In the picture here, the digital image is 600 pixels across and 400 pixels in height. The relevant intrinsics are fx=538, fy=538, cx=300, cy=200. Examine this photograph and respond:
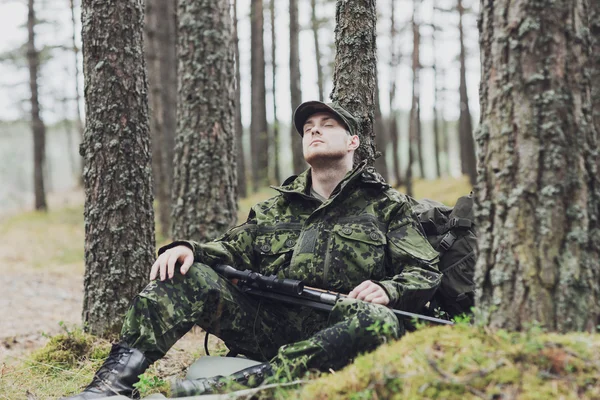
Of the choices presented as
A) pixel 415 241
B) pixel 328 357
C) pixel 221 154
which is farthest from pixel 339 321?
pixel 221 154

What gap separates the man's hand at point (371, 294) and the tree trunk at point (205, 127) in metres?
3.38

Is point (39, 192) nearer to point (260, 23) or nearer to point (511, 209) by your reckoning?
point (260, 23)

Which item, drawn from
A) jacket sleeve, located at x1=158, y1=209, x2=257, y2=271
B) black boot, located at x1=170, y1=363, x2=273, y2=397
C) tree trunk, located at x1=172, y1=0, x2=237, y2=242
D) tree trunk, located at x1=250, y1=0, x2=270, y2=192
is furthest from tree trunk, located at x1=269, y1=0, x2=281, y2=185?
black boot, located at x1=170, y1=363, x2=273, y2=397

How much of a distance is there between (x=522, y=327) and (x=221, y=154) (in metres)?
4.71

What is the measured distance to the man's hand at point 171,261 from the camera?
3.53 meters

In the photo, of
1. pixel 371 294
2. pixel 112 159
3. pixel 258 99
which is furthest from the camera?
pixel 258 99

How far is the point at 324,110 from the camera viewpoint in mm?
4195

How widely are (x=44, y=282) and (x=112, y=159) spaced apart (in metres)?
6.28

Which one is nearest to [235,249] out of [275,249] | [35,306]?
[275,249]

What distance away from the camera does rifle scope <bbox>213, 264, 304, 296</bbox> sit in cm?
357

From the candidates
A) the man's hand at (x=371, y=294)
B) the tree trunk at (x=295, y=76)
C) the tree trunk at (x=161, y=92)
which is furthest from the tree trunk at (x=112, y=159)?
the tree trunk at (x=295, y=76)

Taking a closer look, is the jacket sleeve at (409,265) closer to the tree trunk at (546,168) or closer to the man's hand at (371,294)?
the man's hand at (371,294)

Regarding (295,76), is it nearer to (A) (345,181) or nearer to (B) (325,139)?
(B) (325,139)

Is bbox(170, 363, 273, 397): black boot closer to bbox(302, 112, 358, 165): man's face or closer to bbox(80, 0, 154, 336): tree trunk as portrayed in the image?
bbox(302, 112, 358, 165): man's face
